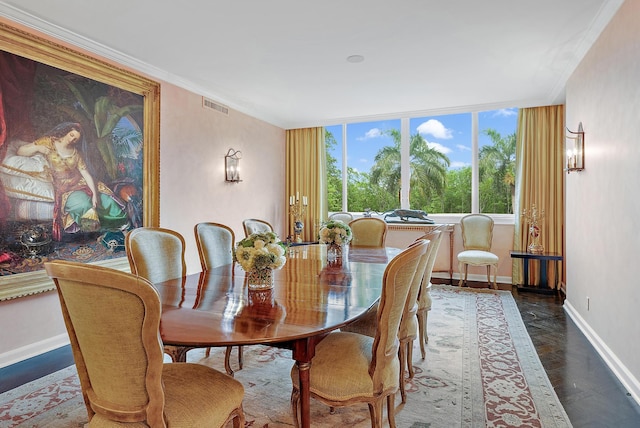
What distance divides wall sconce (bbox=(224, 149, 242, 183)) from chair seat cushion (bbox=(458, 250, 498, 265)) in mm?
3314

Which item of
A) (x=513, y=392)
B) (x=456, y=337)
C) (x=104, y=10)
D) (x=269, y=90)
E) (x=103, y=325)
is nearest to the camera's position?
(x=103, y=325)

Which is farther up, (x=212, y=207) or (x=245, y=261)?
(x=212, y=207)

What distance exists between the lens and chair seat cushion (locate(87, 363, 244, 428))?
50.3 inches

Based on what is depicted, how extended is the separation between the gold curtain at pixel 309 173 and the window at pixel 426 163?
277 mm

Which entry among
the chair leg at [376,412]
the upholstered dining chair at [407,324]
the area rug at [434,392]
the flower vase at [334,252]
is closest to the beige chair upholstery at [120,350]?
the chair leg at [376,412]

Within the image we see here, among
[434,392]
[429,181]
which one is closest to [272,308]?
[434,392]

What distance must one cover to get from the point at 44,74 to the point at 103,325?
280 centimetres

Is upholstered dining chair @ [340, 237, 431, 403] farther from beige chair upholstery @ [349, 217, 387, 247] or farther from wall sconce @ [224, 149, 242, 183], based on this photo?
wall sconce @ [224, 149, 242, 183]

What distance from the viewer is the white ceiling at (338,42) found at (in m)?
2.75

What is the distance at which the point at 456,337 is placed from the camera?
10.8ft

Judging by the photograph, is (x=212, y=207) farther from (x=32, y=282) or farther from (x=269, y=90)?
(x=32, y=282)

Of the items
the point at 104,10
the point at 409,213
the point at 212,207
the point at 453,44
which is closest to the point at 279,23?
the point at 104,10

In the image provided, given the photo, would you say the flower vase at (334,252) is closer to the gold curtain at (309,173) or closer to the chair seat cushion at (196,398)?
the chair seat cushion at (196,398)

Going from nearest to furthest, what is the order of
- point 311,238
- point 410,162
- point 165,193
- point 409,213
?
point 165,193 → point 409,213 → point 410,162 → point 311,238
